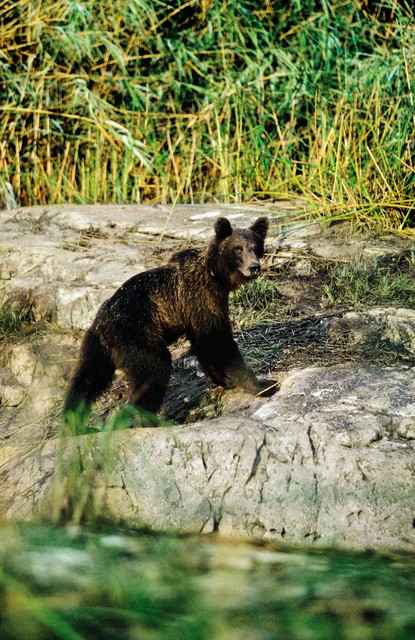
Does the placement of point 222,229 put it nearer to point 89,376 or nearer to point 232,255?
point 232,255

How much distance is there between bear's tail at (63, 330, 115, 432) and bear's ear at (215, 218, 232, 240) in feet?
3.52

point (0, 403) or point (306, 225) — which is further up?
point (306, 225)

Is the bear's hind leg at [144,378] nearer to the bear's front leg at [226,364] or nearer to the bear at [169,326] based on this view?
the bear at [169,326]

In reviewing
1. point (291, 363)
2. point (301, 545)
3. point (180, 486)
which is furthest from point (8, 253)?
point (301, 545)

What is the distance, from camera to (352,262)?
6445mm

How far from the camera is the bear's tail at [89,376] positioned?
4.58 m

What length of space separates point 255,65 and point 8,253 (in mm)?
3585

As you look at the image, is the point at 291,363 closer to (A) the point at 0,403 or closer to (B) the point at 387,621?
(A) the point at 0,403

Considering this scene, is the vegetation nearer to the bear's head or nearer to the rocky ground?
the rocky ground

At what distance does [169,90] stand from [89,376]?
5513 millimetres

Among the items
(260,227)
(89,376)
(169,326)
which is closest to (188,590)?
(89,376)

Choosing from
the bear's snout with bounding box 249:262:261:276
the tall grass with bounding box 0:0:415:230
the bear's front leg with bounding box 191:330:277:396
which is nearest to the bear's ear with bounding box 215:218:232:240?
the bear's snout with bounding box 249:262:261:276

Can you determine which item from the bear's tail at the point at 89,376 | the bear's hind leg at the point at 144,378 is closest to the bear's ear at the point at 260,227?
the bear's hind leg at the point at 144,378

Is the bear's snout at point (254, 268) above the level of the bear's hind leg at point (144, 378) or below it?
above
